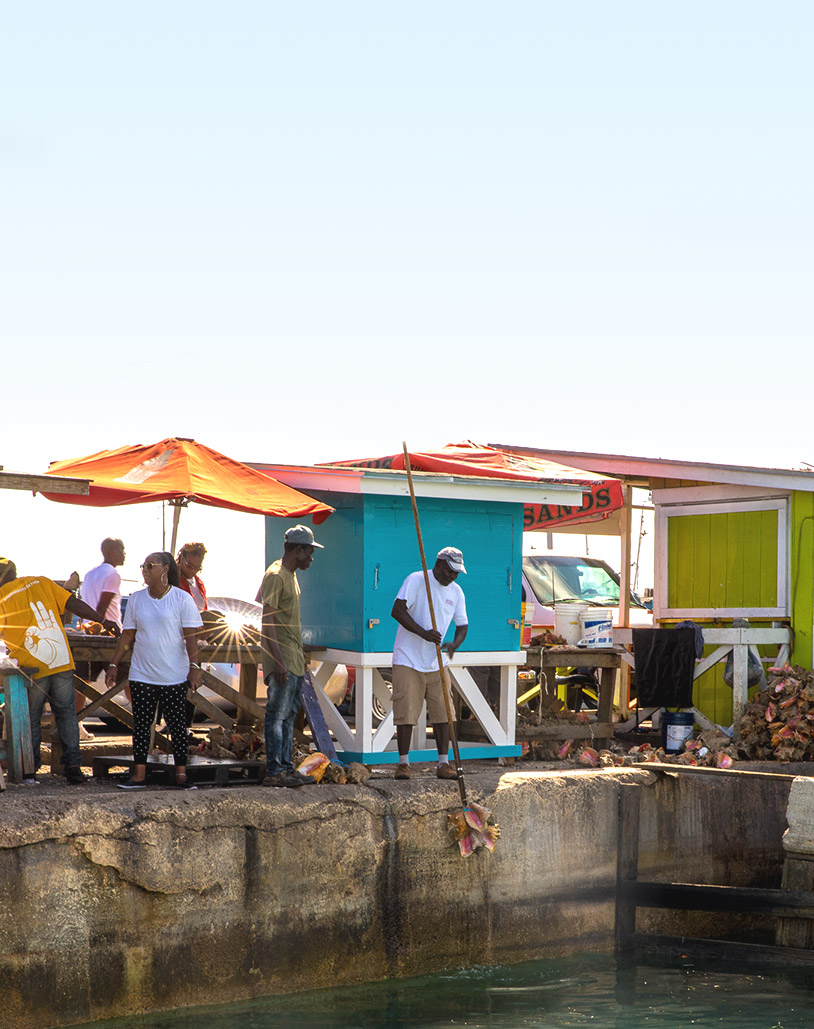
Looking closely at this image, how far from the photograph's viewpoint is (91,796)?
7.73 m

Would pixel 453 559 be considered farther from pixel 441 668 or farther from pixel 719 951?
pixel 719 951

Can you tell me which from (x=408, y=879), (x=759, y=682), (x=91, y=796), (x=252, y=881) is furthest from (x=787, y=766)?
(x=91, y=796)

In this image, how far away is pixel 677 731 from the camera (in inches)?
467

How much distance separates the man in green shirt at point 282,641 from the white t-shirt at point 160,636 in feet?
1.66

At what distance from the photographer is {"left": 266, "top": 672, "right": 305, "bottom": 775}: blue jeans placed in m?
8.87

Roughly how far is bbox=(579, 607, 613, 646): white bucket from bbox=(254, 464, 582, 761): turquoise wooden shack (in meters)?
2.03

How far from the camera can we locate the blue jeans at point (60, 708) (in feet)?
29.2

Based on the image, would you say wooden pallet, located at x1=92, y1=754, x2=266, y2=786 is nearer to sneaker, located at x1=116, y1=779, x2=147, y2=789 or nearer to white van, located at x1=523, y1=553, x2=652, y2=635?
sneaker, located at x1=116, y1=779, x2=147, y2=789

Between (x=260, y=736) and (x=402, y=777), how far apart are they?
1364 mm

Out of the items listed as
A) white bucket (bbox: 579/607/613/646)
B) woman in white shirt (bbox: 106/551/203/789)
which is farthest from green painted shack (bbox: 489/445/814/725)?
woman in white shirt (bbox: 106/551/203/789)

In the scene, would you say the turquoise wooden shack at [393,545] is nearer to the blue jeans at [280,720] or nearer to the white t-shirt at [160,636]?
the blue jeans at [280,720]

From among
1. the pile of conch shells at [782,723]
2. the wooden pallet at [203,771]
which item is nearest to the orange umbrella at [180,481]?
the wooden pallet at [203,771]

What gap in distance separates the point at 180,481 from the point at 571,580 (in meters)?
9.13

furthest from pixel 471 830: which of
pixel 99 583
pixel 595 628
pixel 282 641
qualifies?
pixel 99 583
